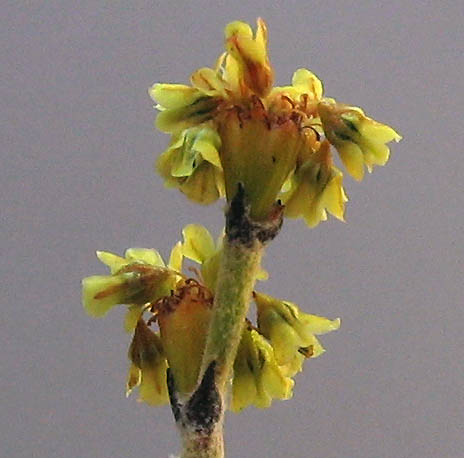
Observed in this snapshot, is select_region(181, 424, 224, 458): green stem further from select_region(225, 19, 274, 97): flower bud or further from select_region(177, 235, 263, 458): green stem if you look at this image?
select_region(225, 19, 274, 97): flower bud

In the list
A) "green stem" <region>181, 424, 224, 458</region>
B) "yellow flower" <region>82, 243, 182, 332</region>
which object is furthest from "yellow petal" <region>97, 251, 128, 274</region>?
"green stem" <region>181, 424, 224, 458</region>

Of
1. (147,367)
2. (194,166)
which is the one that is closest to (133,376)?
(147,367)

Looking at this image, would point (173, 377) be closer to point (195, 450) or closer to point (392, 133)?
point (195, 450)

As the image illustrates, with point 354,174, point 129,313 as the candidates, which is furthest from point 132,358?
point 354,174

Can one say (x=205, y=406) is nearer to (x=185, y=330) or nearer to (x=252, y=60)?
(x=185, y=330)

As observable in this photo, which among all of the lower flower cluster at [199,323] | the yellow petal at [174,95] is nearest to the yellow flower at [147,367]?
the lower flower cluster at [199,323]

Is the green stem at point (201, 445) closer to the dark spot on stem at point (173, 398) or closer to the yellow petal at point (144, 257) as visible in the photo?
the dark spot on stem at point (173, 398)
